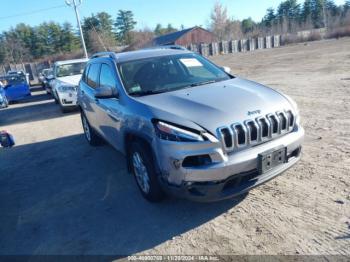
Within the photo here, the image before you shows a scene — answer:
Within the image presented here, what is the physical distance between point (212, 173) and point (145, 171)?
1.00 meters

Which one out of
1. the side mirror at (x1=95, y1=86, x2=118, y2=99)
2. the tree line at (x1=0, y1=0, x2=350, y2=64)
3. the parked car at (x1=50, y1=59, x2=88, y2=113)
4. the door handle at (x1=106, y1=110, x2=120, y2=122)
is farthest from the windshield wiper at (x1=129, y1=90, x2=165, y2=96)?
the tree line at (x1=0, y1=0, x2=350, y2=64)

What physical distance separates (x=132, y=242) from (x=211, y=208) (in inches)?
39.7

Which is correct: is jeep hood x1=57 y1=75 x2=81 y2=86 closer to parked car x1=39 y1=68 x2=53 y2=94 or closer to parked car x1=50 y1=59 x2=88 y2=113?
parked car x1=50 y1=59 x2=88 y2=113

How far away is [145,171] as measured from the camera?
3816 mm

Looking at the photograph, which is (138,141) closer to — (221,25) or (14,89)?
(14,89)

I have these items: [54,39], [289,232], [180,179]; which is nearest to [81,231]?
[180,179]

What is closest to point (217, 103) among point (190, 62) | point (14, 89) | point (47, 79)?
point (190, 62)

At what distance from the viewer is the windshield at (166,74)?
14.2 ft

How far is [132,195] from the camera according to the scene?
14.4 ft

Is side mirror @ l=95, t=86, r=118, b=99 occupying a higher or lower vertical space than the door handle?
higher

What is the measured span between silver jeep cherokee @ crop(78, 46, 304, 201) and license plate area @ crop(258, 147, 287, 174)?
0.01 metres

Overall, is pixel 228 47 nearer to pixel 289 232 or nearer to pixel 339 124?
pixel 339 124

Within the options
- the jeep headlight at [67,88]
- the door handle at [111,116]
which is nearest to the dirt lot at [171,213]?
the door handle at [111,116]

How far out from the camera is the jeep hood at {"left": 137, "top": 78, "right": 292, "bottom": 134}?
3311 mm
